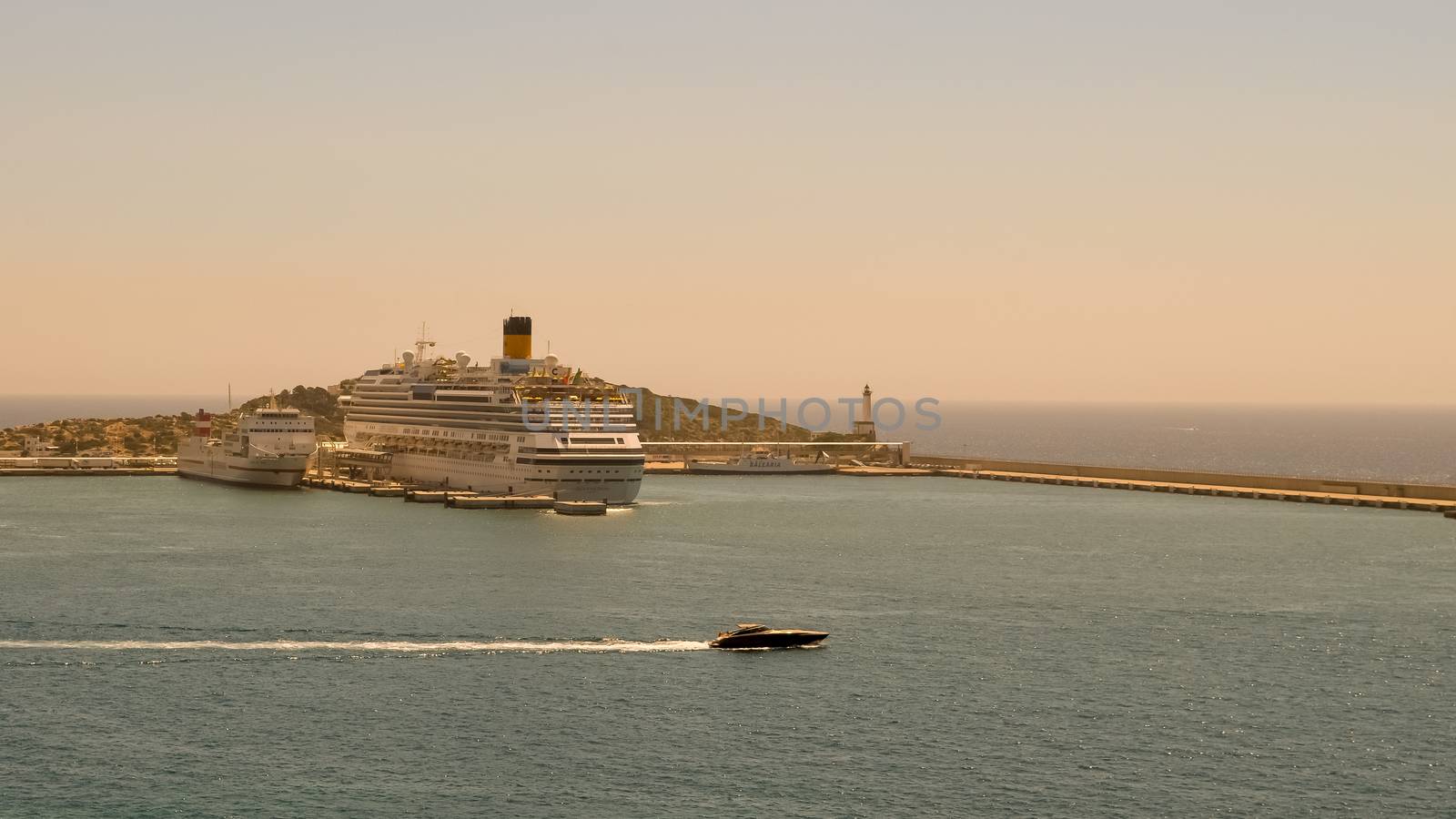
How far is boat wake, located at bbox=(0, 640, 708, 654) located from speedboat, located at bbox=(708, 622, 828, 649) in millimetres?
737

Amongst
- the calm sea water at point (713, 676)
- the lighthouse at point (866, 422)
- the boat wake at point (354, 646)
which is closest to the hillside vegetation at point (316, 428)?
the lighthouse at point (866, 422)

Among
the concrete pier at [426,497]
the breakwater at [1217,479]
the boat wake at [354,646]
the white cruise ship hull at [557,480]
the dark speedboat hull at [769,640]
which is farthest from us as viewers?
the breakwater at [1217,479]

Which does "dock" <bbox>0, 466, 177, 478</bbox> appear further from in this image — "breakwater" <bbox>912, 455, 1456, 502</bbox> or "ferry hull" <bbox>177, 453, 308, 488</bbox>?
"breakwater" <bbox>912, 455, 1456, 502</bbox>

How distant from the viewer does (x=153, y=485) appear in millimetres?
122438

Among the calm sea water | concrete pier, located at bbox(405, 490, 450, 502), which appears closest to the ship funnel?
concrete pier, located at bbox(405, 490, 450, 502)

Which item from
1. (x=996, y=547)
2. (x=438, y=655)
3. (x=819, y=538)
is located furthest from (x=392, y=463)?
(x=438, y=655)

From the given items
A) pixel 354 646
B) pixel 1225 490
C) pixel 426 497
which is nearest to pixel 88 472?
pixel 426 497

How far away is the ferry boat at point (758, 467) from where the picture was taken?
144 m

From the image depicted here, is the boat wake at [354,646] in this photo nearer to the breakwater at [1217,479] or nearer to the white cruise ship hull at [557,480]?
the white cruise ship hull at [557,480]

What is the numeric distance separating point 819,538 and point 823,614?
86.2ft

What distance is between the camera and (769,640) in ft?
172

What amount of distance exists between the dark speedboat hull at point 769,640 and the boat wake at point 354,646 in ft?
2.31

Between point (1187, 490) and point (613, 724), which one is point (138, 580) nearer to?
point (613, 724)

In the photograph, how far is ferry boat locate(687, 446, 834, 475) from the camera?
144 m
